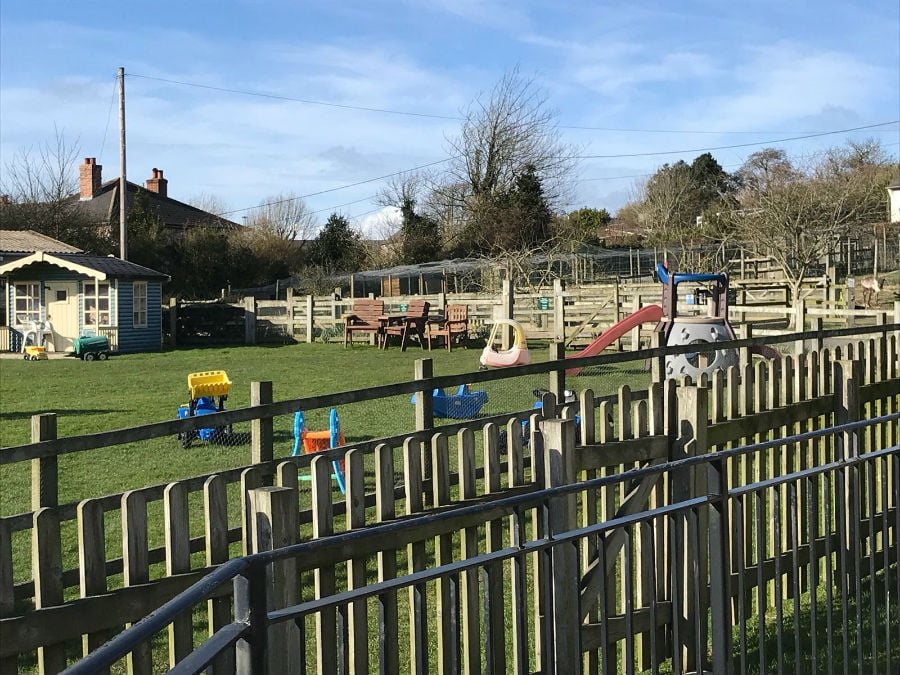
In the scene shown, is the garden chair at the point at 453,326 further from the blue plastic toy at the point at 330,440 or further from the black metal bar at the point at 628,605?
the black metal bar at the point at 628,605

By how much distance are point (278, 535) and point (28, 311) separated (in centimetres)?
3002

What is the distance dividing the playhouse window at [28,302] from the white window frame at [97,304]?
1756 mm

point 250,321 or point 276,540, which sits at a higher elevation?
point 250,321

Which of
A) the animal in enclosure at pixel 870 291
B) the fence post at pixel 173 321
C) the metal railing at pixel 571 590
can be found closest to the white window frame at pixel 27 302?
the fence post at pixel 173 321

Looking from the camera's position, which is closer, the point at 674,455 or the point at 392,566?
the point at 392,566

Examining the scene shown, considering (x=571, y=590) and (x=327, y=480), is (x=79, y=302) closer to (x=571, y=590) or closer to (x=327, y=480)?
(x=327, y=480)

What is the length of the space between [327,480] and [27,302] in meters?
29.5

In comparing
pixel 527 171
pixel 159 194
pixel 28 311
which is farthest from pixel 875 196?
pixel 159 194

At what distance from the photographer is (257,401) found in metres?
5.20

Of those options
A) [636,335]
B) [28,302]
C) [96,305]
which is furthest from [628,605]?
[28,302]

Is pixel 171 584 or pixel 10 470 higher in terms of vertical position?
pixel 171 584

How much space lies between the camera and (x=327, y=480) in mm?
3244

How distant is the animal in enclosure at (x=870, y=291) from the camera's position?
32.6 meters

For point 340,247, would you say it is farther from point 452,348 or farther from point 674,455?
point 674,455
